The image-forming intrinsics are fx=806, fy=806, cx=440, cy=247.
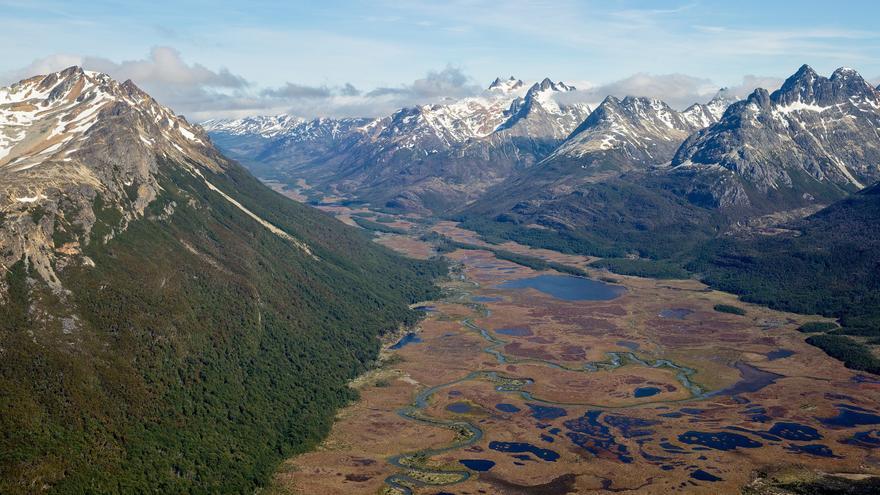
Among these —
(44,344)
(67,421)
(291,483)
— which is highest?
(44,344)

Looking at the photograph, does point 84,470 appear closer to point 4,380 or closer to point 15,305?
point 4,380

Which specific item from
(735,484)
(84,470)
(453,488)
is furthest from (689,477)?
(84,470)

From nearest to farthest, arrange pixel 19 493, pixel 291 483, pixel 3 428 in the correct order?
pixel 19 493 < pixel 3 428 < pixel 291 483

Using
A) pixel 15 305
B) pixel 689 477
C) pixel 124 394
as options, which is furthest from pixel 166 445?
pixel 689 477

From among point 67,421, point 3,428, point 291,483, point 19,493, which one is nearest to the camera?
point 19,493

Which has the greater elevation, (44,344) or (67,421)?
(44,344)

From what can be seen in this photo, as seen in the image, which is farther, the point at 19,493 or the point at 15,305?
the point at 15,305
